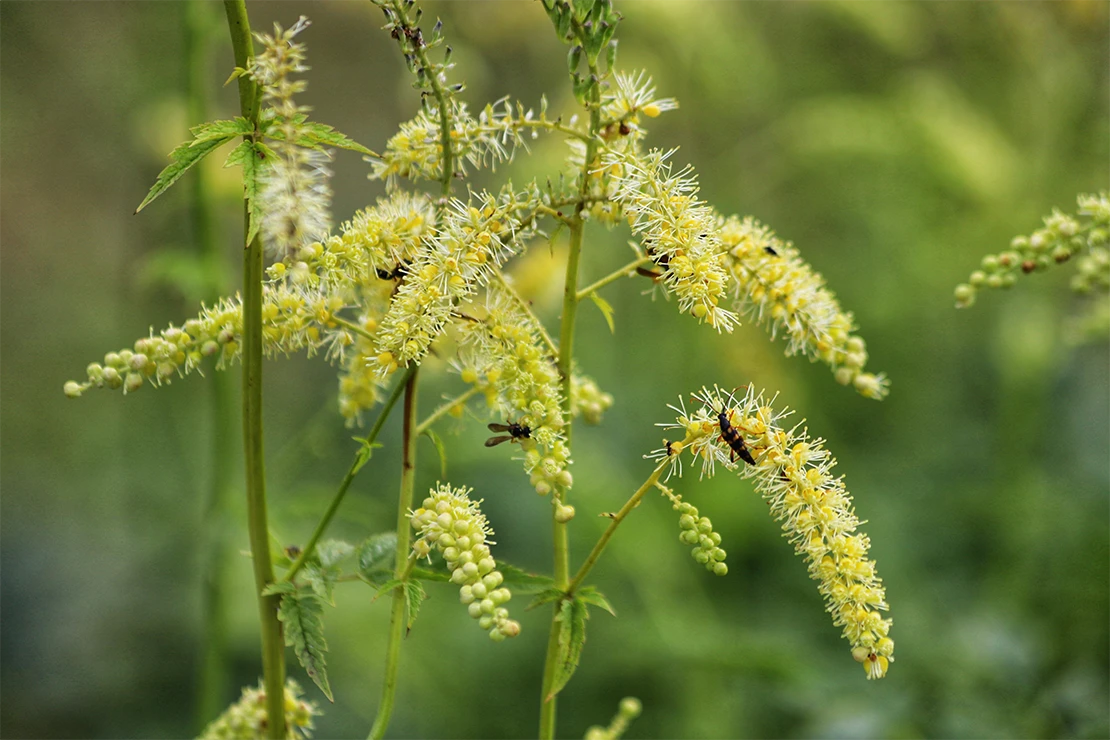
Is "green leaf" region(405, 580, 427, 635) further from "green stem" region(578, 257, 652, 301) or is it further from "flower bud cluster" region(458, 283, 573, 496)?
"green stem" region(578, 257, 652, 301)

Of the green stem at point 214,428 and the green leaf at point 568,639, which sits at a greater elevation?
the green stem at point 214,428

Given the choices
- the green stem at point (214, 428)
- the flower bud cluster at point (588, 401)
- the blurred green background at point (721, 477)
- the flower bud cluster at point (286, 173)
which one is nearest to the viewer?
the flower bud cluster at point (286, 173)

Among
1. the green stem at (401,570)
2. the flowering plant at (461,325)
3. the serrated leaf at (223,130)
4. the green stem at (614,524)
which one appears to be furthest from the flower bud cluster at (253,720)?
the serrated leaf at (223,130)

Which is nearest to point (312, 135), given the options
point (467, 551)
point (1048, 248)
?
point (467, 551)

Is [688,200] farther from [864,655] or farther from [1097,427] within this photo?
[1097,427]

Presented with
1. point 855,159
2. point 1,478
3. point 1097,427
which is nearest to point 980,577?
point 1097,427

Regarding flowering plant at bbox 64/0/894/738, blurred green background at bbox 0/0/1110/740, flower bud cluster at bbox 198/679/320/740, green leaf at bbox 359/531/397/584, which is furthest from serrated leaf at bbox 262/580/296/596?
blurred green background at bbox 0/0/1110/740

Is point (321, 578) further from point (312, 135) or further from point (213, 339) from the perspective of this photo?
point (312, 135)

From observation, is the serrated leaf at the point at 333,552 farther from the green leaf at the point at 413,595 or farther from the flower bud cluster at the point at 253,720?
the flower bud cluster at the point at 253,720
